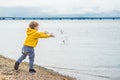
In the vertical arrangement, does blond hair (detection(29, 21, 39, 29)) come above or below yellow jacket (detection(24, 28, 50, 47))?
Result: above

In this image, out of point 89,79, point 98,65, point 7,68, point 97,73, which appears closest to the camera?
point 7,68

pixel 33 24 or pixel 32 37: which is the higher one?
pixel 33 24

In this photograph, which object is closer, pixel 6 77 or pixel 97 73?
pixel 6 77

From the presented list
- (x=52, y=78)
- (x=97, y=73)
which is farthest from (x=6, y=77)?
(x=97, y=73)

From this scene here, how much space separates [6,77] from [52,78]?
8.14ft

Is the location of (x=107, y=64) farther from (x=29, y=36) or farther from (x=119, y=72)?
(x=29, y=36)

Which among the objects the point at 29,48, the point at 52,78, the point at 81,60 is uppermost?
the point at 29,48

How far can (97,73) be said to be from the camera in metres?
26.9

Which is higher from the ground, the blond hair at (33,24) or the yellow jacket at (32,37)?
the blond hair at (33,24)

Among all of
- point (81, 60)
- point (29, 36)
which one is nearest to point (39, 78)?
point (29, 36)

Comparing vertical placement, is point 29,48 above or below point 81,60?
above

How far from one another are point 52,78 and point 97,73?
919 centimetres

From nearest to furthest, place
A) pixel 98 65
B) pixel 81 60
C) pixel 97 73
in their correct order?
1. pixel 97 73
2. pixel 98 65
3. pixel 81 60

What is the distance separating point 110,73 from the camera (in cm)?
2692
